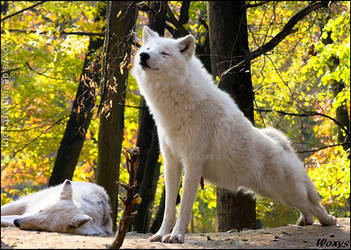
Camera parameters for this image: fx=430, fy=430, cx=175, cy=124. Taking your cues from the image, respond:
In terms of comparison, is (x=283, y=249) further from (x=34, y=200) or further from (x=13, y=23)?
(x=13, y=23)

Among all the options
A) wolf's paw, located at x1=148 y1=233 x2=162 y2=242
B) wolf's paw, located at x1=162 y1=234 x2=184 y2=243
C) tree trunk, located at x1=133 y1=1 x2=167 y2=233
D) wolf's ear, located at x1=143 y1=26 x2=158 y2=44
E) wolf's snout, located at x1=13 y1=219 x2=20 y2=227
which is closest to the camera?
wolf's paw, located at x1=162 y1=234 x2=184 y2=243

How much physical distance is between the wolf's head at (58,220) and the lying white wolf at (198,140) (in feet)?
3.92

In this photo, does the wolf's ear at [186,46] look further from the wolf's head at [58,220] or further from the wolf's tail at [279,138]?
the wolf's head at [58,220]

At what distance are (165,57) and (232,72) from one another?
2.27 metres

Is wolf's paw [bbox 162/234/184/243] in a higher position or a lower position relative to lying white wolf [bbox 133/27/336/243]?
lower

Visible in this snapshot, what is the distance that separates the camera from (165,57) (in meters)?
5.03

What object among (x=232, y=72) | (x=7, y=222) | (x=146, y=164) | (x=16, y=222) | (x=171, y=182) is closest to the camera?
(x=171, y=182)

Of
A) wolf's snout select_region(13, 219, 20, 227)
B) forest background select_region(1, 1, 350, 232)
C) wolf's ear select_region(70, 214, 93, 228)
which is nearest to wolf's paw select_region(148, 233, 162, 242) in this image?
wolf's ear select_region(70, 214, 93, 228)

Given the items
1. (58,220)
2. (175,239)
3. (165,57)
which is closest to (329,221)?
(175,239)

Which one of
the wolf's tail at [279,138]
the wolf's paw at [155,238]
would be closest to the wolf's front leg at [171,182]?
the wolf's paw at [155,238]

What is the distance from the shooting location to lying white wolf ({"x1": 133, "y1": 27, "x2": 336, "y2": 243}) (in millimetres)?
4906

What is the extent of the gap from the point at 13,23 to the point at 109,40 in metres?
6.65

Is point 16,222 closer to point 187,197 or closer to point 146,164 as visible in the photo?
point 187,197

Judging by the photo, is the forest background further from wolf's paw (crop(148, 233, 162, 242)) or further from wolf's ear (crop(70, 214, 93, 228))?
wolf's paw (crop(148, 233, 162, 242))
